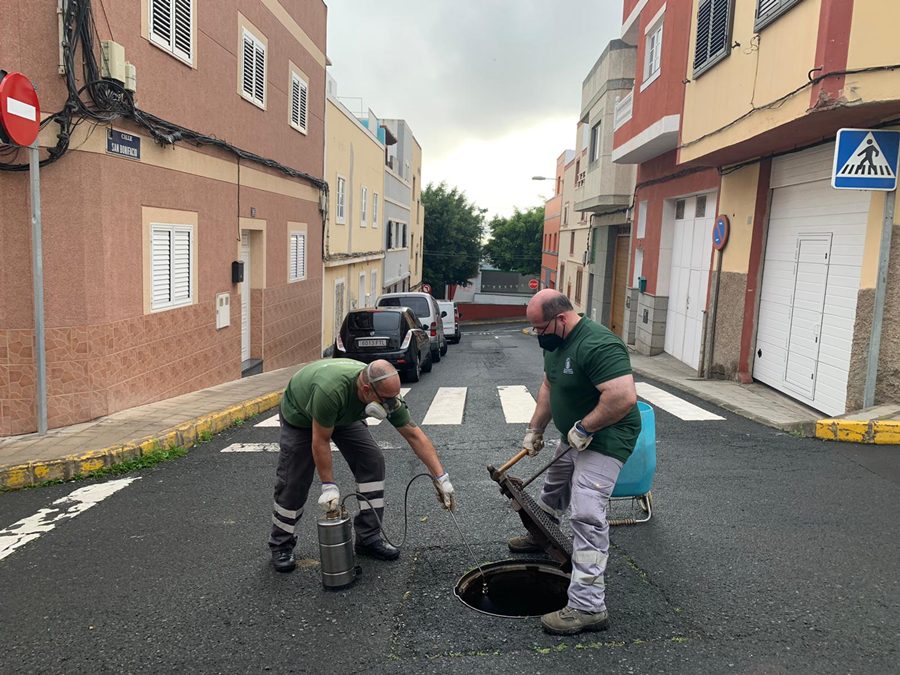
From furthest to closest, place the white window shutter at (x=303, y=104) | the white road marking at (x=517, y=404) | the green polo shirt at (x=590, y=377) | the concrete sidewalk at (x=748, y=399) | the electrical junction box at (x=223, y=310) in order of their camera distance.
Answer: the white window shutter at (x=303, y=104)
the electrical junction box at (x=223, y=310)
the white road marking at (x=517, y=404)
the concrete sidewalk at (x=748, y=399)
the green polo shirt at (x=590, y=377)

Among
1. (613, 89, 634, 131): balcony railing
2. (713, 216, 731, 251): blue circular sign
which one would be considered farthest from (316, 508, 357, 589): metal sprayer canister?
(613, 89, 634, 131): balcony railing

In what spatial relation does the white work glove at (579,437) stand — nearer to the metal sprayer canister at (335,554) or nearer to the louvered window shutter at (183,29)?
the metal sprayer canister at (335,554)

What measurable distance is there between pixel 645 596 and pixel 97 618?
3.16 metres

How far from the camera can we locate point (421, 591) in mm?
4445

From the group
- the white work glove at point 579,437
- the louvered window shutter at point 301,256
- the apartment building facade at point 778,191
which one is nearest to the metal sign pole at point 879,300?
the apartment building facade at point 778,191

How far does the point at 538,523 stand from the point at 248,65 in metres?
11.2

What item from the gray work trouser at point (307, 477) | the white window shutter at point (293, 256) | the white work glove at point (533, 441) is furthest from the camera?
the white window shutter at point (293, 256)

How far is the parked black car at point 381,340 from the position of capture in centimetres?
1414

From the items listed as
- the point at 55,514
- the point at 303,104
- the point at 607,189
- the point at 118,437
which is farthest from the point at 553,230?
the point at 55,514

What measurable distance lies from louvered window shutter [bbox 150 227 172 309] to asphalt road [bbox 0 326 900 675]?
3269mm

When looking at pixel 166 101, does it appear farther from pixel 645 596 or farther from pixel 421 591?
pixel 645 596

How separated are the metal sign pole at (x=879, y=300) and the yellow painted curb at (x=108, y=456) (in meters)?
7.55

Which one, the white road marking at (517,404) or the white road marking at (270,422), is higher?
the white road marking at (517,404)

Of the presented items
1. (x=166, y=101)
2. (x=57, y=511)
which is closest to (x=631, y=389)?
(x=57, y=511)
